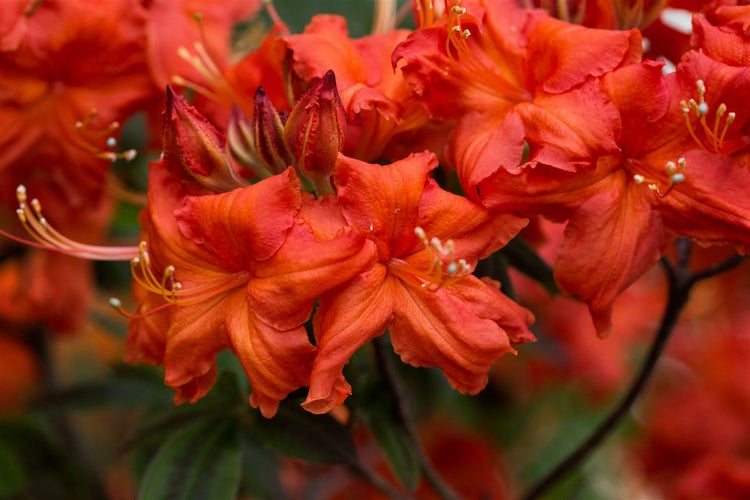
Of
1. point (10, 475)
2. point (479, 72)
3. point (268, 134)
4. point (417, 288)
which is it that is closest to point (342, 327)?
point (417, 288)

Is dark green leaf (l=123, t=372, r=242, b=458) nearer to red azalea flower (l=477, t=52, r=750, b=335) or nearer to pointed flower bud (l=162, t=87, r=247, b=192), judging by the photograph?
→ pointed flower bud (l=162, t=87, r=247, b=192)

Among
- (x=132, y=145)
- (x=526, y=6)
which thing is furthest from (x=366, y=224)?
(x=132, y=145)

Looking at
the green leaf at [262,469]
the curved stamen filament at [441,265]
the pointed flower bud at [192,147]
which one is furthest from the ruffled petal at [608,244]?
the green leaf at [262,469]

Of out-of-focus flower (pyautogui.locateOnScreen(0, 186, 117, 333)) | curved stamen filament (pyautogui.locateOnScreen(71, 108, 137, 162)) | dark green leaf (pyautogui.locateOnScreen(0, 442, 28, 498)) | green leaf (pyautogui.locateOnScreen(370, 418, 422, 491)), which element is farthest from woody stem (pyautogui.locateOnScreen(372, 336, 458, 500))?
dark green leaf (pyautogui.locateOnScreen(0, 442, 28, 498))

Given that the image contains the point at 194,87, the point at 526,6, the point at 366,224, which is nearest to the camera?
the point at 366,224

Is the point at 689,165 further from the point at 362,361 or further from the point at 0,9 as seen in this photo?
the point at 0,9

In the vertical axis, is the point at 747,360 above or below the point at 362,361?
below
